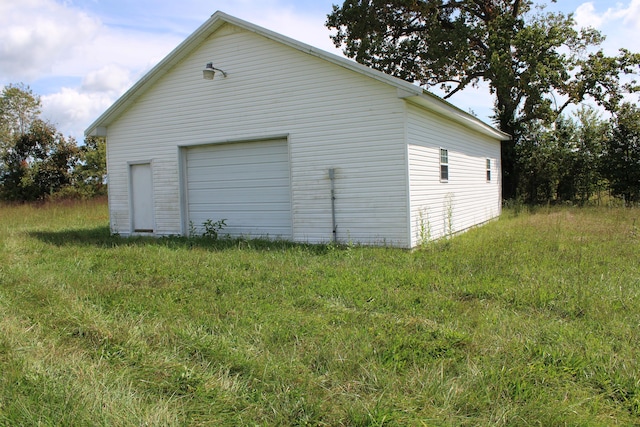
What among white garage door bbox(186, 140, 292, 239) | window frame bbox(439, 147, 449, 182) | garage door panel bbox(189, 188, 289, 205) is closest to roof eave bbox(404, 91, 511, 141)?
Answer: window frame bbox(439, 147, 449, 182)

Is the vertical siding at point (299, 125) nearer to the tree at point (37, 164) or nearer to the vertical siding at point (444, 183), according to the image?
the vertical siding at point (444, 183)

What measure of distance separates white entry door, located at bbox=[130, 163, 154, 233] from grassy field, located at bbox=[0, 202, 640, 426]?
4707mm

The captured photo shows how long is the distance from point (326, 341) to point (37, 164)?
27839mm

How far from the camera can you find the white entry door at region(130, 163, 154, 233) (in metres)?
12.2

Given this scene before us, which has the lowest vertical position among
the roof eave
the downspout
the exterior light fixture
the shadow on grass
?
the shadow on grass

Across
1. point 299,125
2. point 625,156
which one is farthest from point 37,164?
point 625,156

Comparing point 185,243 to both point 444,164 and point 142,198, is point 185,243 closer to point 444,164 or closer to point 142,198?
point 142,198

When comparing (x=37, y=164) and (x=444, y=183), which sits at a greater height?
(x=37, y=164)

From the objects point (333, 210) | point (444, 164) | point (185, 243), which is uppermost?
point (444, 164)

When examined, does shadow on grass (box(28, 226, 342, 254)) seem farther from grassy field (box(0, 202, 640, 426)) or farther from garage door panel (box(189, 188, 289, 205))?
grassy field (box(0, 202, 640, 426))

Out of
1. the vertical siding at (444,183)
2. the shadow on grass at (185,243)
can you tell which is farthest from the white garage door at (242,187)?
the vertical siding at (444,183)

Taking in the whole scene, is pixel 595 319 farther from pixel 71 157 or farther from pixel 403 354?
pixel 71 157

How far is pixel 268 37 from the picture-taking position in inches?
395

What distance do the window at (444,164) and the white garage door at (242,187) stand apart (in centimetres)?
367
